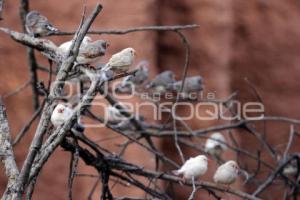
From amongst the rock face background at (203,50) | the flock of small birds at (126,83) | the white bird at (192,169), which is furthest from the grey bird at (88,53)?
the rock face background at (203,50)

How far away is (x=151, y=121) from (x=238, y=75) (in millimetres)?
577

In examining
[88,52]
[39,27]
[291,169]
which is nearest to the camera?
[88,52]

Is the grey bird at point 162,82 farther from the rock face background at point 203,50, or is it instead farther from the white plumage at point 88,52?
the white plumage at point 88,52

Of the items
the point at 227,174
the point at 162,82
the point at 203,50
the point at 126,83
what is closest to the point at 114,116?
the point at 126,83

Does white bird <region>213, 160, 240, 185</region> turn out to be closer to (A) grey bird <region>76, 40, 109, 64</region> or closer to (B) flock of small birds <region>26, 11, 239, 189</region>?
(B) flock of small birds <region>26, 11, 239, 189</region>

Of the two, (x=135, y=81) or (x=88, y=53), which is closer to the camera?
(x=88, y=53)

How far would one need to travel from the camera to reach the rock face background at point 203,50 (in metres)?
3.72

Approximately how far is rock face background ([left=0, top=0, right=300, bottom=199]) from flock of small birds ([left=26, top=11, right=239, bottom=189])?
48cm

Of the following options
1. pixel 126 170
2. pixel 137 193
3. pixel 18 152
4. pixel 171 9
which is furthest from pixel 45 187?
pixel 126 170

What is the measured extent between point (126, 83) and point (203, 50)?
100 cm

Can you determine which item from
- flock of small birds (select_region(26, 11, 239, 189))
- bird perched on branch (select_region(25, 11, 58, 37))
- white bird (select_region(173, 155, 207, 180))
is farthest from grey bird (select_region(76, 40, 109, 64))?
white bird (select_region(173, 155, 207, 180))

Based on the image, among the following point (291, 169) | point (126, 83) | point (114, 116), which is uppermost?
point (126, 83)

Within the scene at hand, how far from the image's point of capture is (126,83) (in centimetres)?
301

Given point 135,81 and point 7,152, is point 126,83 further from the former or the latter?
point 7,152
